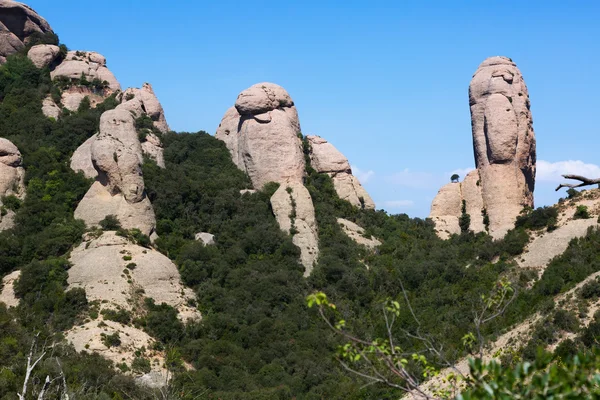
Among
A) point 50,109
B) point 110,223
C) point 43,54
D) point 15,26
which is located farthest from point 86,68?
point 110,223

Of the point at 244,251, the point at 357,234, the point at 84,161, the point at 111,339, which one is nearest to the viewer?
the point at 111,339

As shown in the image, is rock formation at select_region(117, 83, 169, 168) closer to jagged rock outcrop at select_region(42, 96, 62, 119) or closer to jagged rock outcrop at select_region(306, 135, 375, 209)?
jagged rock outcrop at select_region(42, 96, 62, 119)

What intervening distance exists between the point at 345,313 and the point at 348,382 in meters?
8.33

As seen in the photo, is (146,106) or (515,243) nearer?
(515,243)

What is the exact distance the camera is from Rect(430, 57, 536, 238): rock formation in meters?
55.4

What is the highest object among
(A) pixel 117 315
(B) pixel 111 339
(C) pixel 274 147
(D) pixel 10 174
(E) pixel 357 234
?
(C) pixel 274 147

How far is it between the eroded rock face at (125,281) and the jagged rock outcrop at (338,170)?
18935 mm

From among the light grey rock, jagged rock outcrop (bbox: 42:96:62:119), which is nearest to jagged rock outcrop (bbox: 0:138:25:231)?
the light grey rock

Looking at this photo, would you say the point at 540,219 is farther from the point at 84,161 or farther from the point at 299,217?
the point at 84,161

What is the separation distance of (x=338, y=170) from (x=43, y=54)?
2892 cm

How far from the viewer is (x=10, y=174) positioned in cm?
5022

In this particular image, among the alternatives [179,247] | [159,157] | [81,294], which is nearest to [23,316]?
[81,294]

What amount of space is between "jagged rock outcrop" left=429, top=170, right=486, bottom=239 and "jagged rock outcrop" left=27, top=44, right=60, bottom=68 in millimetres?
36284

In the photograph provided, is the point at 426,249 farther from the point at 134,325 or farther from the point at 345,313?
the point at 134,325
